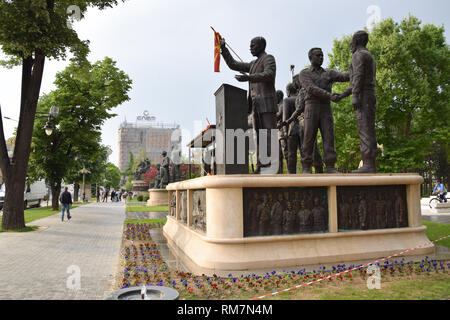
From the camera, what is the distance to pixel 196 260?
6.52 m

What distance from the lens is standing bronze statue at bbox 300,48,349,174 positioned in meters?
7.91

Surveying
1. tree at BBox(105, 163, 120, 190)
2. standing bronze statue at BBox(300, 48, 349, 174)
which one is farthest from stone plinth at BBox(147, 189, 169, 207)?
tree at BBox(105, 163, 120, 190)

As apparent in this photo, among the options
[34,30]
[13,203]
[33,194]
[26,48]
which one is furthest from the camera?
[33,194]

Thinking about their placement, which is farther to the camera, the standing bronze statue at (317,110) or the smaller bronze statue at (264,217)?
the standing bronze statue at (317,110)

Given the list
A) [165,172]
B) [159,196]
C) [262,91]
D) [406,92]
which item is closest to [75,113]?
[165,172]

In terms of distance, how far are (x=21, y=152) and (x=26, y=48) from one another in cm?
392

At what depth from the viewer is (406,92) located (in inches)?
1049

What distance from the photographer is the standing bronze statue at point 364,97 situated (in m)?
7.82

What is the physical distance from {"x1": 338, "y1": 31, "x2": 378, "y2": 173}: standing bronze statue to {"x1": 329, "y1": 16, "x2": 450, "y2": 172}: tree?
19.9m

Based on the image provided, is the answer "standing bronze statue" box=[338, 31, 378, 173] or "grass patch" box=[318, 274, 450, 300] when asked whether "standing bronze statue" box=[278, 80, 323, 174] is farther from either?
"grass patch" box=[318, 274, 450, 300]

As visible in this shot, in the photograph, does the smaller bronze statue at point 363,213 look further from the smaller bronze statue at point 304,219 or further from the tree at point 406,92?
the tree at point 406,92

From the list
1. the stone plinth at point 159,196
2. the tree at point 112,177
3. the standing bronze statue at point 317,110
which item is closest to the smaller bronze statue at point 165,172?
the stone plinth at point 159,196

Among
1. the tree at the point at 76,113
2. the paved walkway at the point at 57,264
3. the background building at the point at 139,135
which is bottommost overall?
the paved walkway at the point at 57,264

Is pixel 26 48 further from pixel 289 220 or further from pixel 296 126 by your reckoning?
pixel 289 220
